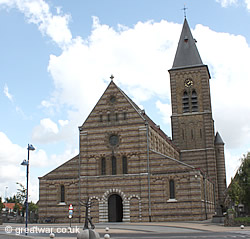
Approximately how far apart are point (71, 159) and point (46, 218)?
7738 mm

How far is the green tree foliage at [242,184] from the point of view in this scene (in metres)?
39.3

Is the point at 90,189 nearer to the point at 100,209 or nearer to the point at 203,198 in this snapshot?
the point at 100,209

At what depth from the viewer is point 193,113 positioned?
6312cm

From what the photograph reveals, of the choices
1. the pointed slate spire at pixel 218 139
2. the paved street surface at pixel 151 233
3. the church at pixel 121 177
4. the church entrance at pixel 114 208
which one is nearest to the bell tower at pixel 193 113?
the pointed slate spire at pixel 218 139

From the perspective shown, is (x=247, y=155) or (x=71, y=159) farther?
(x=71, y=159)

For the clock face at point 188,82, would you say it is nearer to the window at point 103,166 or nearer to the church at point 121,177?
the church at point 121,177

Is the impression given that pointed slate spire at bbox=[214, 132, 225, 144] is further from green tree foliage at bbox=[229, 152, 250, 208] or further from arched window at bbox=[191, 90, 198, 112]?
green tree foliage at bbox=[229, 152, 250, 208]

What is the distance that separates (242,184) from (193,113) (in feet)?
80.1

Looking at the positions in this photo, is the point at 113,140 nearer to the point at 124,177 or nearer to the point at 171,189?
the point at 124,177

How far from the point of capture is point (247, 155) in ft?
137

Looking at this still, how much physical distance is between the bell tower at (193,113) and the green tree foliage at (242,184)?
19.6 meters

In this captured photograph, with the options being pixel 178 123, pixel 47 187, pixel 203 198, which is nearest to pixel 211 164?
pixel 178 123

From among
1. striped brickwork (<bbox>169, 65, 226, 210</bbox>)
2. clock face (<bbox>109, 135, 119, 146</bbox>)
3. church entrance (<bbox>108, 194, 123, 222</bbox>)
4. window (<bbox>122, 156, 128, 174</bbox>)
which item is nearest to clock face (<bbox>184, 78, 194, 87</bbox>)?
striped brickwork (<bbox>169, 65, 226, 210</bbox>)

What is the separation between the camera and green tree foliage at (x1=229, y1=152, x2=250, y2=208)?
39312 mm
